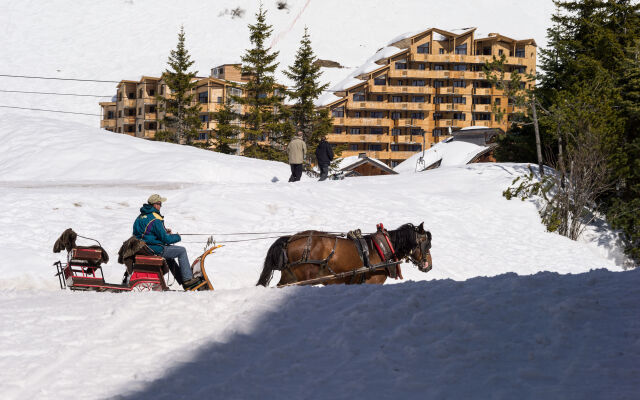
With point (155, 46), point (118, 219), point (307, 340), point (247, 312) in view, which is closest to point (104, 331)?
point (247, 312)

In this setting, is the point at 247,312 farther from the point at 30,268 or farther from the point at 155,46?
the point at 155,46

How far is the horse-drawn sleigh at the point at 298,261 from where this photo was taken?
32.1 feet

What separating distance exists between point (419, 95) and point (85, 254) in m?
88.1

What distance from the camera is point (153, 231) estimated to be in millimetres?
10070

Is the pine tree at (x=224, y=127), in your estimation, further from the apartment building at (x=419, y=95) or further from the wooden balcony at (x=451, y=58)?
the wooden balcony at (x=451, y=58)

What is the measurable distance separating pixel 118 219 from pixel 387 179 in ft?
43.7

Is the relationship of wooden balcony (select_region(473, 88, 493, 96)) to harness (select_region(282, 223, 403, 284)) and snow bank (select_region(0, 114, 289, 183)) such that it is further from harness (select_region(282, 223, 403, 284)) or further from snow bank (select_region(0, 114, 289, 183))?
harness (select_region(282, 223, 403, 284))

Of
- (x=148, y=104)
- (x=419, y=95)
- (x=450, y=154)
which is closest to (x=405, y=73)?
(x=419, y=95)

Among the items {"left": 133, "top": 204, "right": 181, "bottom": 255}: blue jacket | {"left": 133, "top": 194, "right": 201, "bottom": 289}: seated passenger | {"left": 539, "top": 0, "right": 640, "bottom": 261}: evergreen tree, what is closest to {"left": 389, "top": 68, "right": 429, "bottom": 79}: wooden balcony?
{"left": 539, "top": 0, "right": 640, "bottom": 261}: evergreen tree

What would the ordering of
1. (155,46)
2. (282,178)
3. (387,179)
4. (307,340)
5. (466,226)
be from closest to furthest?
(307,340) → (466,226) → (387,179) → (282,178) → (155,46)

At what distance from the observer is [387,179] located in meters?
28.2

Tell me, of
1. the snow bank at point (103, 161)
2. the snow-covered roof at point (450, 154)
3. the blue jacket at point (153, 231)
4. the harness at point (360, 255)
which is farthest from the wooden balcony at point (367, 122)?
the blue jacket at point (153, 231)

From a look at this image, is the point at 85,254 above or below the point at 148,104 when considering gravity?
below

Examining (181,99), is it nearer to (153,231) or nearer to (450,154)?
(450,154)
